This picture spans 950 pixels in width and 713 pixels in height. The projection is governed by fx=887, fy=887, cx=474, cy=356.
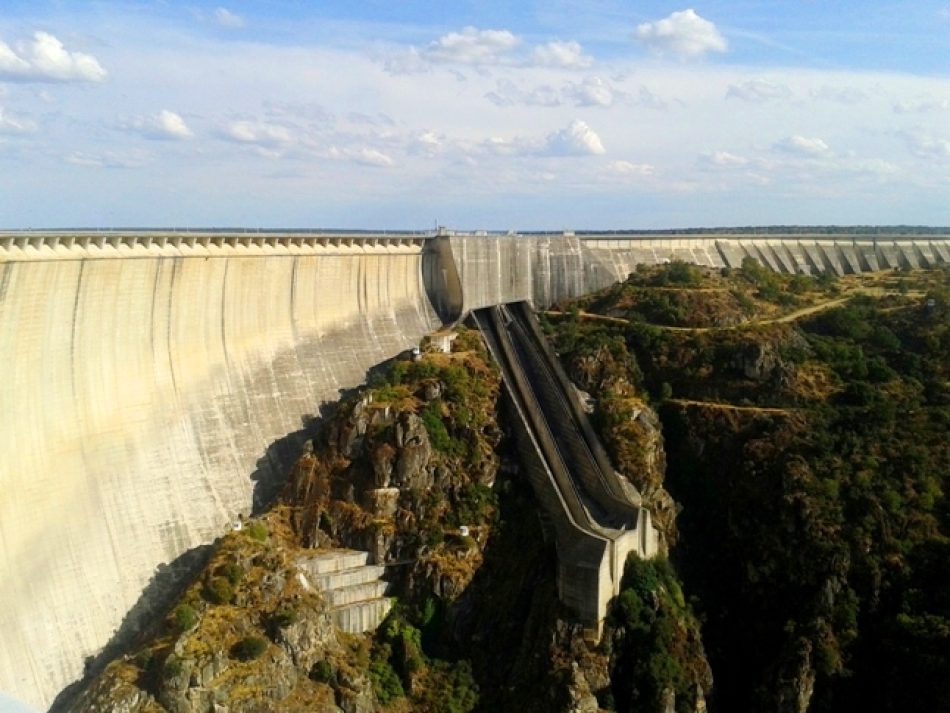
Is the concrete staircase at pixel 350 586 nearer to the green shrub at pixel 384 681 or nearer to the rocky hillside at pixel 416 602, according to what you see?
the rocky hillside at pixel 416 602

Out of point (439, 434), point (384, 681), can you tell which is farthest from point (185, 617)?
point (439, 434)

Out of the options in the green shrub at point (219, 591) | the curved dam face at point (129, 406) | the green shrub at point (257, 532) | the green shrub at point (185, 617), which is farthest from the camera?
the green shrub at point (257, 532)

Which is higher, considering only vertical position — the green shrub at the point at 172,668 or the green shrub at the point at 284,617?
the green shrub at the point at 284,617

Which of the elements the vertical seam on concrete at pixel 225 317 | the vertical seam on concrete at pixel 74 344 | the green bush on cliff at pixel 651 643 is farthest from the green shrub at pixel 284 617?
the green bush on cliff at pixel 651 643

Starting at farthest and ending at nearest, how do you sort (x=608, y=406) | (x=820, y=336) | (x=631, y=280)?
(x=631, y=280), (x=820, y=336), (x=608, y=406)

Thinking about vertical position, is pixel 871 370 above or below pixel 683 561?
above

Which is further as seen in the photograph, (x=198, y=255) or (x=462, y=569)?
(x=198, y=255)

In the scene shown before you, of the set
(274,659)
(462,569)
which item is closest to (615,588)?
(462,569)

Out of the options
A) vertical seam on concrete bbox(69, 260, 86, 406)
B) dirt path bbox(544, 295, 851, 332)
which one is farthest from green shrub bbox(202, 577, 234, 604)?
dirt path bbox(544, 295, 851, 332)

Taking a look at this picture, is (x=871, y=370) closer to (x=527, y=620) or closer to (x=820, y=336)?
(x=820, y=336)
